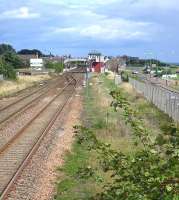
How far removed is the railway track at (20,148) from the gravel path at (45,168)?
0.62 ft

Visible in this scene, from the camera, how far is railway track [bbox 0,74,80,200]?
14884mm

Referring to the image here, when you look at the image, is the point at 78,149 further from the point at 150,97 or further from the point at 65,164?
the point at 150,97

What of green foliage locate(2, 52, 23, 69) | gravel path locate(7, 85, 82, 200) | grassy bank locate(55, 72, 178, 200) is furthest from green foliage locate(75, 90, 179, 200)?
green foliage locate(2, 52, 23, 69)

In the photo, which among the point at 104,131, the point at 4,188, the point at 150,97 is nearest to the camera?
the point at 4,188

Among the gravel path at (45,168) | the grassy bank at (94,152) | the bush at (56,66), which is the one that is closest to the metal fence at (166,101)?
the grassy bank at (94,152)

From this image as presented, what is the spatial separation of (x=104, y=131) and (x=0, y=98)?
26264 mm

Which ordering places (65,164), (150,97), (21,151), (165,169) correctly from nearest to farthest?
(165,169), (65,164), (21,151), (150,97)

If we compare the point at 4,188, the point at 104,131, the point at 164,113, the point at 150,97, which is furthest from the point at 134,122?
the point at 150,97

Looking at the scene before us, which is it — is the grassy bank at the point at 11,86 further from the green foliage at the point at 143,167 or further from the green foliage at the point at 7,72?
the green foliage at the point at 143,167

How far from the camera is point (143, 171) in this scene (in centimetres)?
550

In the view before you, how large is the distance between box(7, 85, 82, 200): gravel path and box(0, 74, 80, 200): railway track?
19 centimetres

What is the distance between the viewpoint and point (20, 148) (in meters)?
20.7

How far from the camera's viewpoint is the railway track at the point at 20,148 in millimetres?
14884

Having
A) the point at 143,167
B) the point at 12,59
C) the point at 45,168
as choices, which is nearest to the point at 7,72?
the point at 12,59
